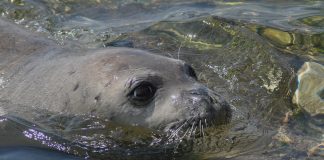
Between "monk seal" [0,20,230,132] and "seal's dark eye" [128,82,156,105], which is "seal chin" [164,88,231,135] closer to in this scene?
A: "monk seal" [0,20,230,132]

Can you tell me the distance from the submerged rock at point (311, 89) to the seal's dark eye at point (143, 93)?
1.58 meters

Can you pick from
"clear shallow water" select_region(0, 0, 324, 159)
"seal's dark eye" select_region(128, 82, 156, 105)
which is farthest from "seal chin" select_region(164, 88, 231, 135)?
"seal's dark eye" select_region(128, 82, 156, 105)

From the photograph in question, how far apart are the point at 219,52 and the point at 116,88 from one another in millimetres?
2243

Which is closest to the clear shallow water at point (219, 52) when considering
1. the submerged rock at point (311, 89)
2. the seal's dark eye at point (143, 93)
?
the submerged rock at point (311, 89)

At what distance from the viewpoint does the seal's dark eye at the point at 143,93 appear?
4.46 m

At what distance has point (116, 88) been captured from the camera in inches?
181

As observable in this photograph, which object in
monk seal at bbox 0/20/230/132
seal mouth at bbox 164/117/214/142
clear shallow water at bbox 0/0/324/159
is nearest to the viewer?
seal mouth at bbox 164/117/214/142

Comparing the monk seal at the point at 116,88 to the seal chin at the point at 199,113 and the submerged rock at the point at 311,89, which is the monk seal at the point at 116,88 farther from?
the submerged rock at the point at 311,89

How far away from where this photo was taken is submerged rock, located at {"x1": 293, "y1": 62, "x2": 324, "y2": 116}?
5394 millimetres

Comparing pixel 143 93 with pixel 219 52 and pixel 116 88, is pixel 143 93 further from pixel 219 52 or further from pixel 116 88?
pixel 219 52

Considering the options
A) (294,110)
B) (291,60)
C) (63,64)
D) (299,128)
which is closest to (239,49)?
(291,60)

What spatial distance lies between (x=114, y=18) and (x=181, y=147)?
4.06 meters

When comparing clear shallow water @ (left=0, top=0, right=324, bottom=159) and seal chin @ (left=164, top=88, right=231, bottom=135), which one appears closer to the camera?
seal chin @ (left=164, top=88, right=231, bottom=135)

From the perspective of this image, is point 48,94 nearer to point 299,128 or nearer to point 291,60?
point 299,128
